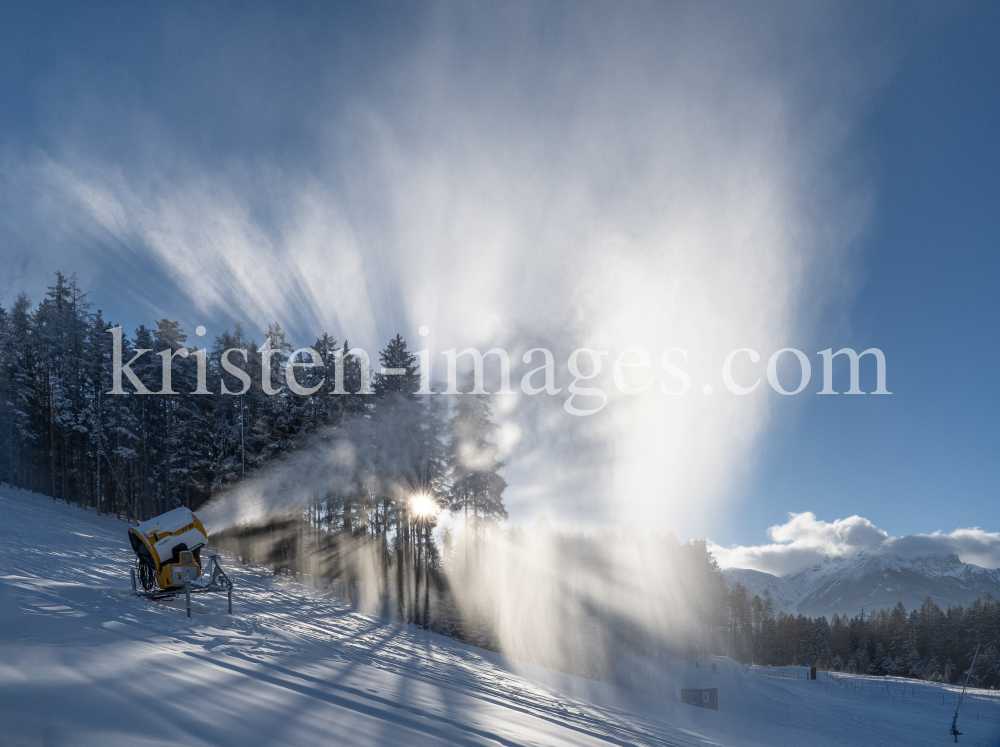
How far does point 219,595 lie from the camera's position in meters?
18.1

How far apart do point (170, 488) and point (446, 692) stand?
41.9 metres

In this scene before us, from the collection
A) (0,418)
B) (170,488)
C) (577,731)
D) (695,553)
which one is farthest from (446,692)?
(695,553)

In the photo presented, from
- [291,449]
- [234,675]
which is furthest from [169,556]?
[291,449]

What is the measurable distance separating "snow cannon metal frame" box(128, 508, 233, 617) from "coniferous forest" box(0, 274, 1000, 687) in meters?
16.7

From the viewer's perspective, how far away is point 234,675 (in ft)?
19.4

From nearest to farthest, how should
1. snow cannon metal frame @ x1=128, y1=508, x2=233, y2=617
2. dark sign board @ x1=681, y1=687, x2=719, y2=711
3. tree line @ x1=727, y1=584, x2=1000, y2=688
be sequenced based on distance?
snow cannon metal frame @ x1=128, y1=508, x2=233, y2=617 < dark sign board @ x1=681, y1=687, x2=719, y2=711 < tree line @ x1=727, y1=584, x2=1000, y2=688

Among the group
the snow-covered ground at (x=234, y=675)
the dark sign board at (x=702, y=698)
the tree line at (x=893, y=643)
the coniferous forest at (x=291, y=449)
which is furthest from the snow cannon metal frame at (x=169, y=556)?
the tree line at (x=893, y=643)

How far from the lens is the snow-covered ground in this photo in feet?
11.9

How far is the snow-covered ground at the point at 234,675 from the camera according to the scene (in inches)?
143

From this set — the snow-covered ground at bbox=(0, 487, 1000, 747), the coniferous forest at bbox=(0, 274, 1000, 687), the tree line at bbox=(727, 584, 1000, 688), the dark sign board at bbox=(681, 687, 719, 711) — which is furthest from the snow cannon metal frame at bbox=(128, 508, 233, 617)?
the tree line at bbox=(727, 584, 1000, 688)

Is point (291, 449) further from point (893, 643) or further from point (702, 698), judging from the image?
point (893, 643)

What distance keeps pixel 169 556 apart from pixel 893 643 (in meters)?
114

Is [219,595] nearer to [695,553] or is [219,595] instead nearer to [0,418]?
[0,418]

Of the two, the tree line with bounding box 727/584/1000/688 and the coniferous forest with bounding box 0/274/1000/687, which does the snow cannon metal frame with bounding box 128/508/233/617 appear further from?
the tree line with bounding box 727/584/1000/688
